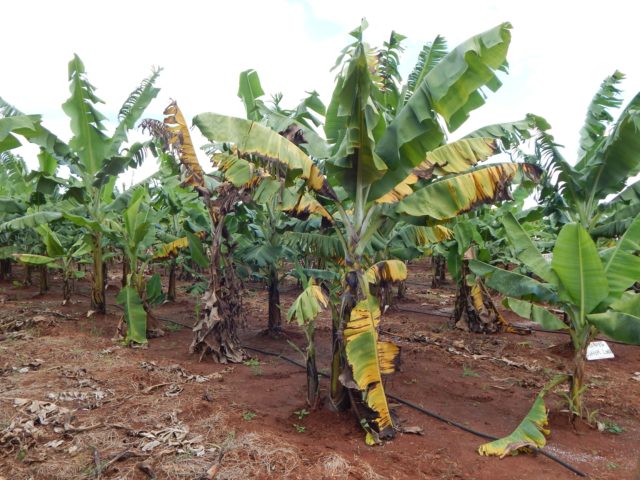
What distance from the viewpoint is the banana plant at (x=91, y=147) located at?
8.93 metres

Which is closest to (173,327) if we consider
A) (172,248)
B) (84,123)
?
(172,248)

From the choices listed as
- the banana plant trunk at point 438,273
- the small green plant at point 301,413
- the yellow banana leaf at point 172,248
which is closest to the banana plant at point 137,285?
the yellow banana leaf at point 172,248

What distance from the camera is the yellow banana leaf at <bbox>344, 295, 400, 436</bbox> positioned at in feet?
15.0

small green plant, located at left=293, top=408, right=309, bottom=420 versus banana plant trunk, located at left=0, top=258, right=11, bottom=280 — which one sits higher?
banana plant trunk, located at left=0, top=258, right=11, bottom=280

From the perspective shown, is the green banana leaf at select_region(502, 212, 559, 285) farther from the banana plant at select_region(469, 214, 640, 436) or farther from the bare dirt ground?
the bare dirt ground

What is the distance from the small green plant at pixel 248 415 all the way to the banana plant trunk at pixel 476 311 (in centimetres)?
622

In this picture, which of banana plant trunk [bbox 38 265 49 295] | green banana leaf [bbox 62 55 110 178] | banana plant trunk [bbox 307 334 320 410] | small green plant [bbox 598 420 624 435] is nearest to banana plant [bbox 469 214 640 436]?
small green plant [bbox 598 420 624 435]

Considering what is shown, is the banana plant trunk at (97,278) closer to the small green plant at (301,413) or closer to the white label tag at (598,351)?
the small green plant at (301,413)

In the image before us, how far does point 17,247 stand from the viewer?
13117 millimetres

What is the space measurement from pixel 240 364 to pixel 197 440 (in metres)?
3.07

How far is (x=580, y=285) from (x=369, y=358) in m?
2.44

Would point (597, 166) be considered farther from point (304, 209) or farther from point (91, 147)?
point (91, 147)

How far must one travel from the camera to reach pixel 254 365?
24.8 feet

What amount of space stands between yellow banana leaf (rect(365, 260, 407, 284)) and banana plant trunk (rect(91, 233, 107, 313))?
748cm
